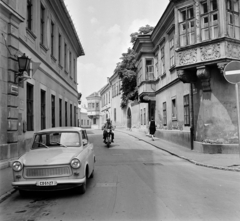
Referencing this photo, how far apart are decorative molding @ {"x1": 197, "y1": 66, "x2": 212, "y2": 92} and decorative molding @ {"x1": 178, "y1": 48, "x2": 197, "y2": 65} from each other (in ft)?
1.92

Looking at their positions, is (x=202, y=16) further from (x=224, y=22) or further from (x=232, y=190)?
(x=232, y=190)

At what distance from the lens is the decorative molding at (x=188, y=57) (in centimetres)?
1293

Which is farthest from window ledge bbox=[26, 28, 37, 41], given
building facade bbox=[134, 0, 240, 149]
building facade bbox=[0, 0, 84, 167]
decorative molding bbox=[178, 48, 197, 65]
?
decorative molding bbox=[178, 48, 197, 65]

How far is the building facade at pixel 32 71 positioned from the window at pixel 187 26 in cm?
766

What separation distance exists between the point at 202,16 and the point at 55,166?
11069 millimetres

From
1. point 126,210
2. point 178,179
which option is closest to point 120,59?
point 178,179

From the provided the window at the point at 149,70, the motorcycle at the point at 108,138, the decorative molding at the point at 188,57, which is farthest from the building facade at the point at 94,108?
the decorative molding at the point at 188,57

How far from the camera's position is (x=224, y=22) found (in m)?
12.1

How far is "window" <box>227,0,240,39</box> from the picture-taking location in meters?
12.4

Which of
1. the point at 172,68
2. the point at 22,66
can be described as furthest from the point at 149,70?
the point at 22,66

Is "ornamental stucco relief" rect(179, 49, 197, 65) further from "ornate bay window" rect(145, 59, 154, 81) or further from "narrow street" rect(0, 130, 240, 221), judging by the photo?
"ornate bay window" rect(145, 59, 154, 81)

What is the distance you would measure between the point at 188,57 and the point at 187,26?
6.34 ft

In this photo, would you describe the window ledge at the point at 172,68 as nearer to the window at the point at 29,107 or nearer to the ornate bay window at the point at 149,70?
the ornate bay window at the point at 149,70

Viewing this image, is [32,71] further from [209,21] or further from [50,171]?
[209,21]
